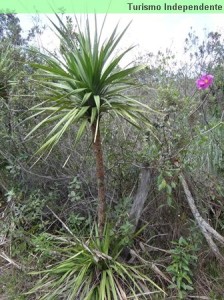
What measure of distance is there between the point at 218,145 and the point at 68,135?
1.85 metres

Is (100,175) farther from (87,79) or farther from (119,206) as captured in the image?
(87,79)

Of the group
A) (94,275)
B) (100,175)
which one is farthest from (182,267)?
(100,175)

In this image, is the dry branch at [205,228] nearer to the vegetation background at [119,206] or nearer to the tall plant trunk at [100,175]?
the vegetation background at [119,206]

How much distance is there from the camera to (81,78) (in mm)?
2566

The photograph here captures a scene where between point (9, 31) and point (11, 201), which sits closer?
point (11, 201)

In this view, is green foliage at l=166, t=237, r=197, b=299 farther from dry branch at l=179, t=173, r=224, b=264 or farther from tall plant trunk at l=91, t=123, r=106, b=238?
tall plant trunk at l=91, t=123, r=106, b=238

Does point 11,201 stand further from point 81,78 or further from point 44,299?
point 81,78

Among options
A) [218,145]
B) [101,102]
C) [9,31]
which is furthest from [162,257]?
[9,31]

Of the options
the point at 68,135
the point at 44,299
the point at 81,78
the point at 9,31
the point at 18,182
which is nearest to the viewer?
the point at 81,78

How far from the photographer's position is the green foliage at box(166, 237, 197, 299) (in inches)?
109

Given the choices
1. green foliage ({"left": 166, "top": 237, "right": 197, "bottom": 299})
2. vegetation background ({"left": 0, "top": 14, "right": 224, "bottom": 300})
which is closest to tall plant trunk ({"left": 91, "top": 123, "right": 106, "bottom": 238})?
vegetation background ({"left": 0, "top": 14, "right": 224, "bottom": 300})

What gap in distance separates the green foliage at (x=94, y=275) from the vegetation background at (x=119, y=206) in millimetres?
10

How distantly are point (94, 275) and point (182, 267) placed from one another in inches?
33.0

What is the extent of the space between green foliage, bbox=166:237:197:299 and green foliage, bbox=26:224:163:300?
0.20m
